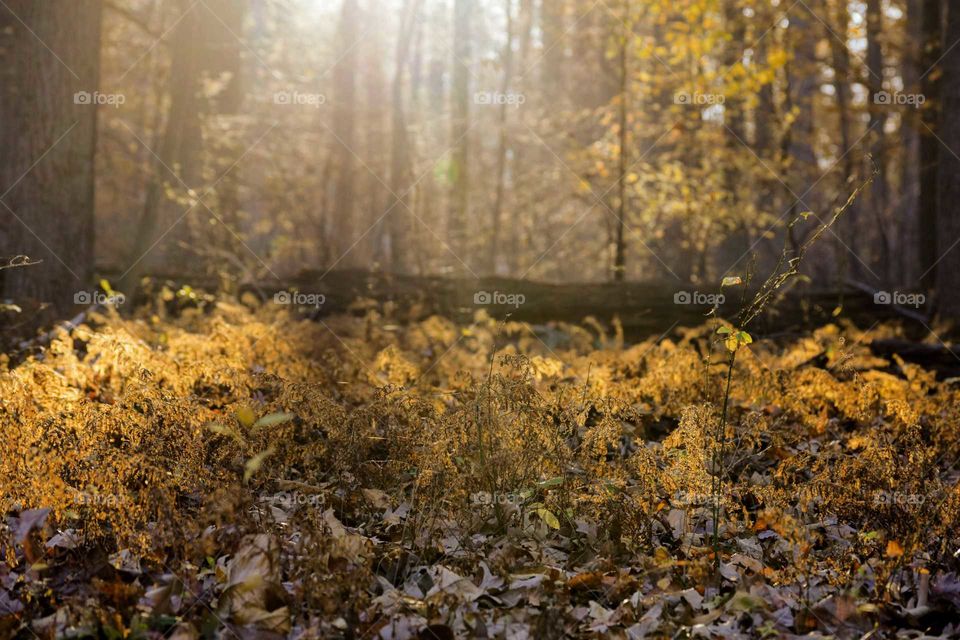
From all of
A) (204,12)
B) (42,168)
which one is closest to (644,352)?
(42,168)

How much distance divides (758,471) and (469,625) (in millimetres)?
2362

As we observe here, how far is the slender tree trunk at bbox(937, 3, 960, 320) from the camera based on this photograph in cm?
866

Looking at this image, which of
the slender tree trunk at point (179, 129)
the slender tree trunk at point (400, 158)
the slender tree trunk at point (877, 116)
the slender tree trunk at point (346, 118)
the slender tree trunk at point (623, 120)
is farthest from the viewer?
the slender tree trunk at point (346, 118)

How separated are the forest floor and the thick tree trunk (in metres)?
3.51

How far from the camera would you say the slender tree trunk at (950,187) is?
8664mm

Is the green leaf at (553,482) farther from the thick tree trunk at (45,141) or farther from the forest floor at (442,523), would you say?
the thick tree trunk at (45,141)

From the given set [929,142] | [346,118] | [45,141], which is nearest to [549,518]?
[45,141]

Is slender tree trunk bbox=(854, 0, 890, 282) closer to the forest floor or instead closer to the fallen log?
the fallen log

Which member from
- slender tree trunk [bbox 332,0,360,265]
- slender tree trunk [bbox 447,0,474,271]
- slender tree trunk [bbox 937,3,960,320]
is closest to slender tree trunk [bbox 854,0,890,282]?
slender tree trunk [bbox 937,3,960,320]

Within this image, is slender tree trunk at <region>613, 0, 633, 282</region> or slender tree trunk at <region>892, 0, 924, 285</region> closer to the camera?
slender tree trunk at <region>613, 0, 633, 282</region>

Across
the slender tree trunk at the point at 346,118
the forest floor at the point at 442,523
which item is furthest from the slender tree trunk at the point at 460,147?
the forest floor at the point at 442,523

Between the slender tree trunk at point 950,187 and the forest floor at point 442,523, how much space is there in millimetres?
4796

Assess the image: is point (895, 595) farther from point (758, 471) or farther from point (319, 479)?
point (319, 479)

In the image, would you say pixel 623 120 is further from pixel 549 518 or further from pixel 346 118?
pixel 346 118
